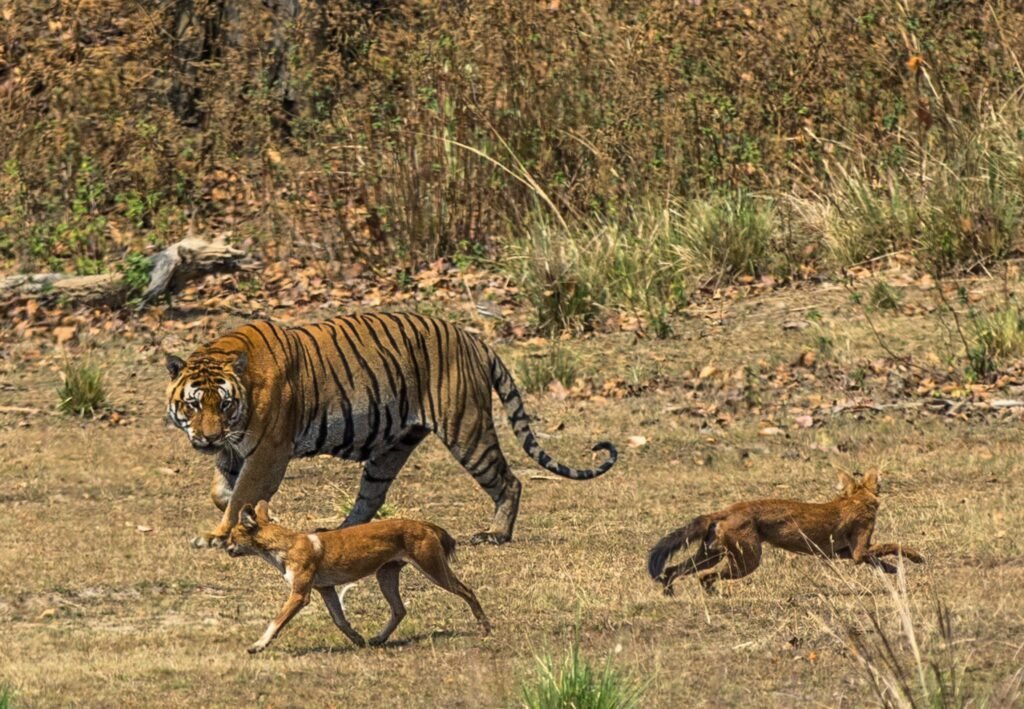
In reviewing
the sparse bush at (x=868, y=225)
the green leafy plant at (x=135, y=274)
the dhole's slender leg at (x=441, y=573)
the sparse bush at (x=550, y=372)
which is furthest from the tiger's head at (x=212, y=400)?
the sparse bush at (x=868, y=225)

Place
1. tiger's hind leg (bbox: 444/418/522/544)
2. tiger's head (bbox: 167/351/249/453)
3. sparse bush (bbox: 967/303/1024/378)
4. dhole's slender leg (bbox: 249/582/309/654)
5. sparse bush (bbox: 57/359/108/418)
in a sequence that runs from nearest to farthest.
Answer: dhole's slender leg (bbox: 249/582/309/654) → tiger's head (bbox: 167/351/249/453) → tiger's hind leg (bbox: 444/418/522/544) → sparse bush (bbox: 967/303/1024/378) → sparse bush (bbox: 57/359/108/418)

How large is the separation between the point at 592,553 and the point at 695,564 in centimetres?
146

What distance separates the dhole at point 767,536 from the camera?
27.6ft

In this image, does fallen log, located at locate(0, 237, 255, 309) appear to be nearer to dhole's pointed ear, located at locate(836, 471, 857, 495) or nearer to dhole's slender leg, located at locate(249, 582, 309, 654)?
dhole's pointed ear, located at locate(836, 471, 857, 495)

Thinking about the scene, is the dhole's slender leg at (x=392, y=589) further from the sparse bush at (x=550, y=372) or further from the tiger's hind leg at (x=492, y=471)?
the sparse bush at (x=550, y=372)

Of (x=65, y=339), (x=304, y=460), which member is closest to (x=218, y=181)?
(x=65, y=339)

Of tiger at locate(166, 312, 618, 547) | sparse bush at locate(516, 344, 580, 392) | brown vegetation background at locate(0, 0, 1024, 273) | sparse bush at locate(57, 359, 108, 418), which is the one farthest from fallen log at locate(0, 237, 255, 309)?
tiger at locate(166, 312, 618, 547)

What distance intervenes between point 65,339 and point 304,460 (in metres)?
4.28

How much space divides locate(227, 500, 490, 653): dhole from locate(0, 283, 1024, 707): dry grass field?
0.15 m

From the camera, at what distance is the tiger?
32.8ft

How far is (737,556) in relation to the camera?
8.45 m

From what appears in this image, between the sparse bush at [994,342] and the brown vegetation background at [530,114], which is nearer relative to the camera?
the sparse bush at [994,342]

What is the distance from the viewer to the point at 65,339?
16.5m

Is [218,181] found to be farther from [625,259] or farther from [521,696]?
[521,696]
